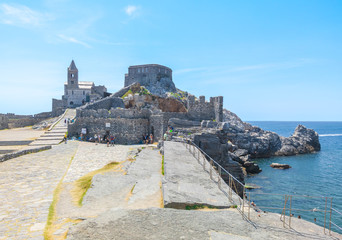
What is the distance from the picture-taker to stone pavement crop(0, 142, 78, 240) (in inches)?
268

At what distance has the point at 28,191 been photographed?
10.5 meters

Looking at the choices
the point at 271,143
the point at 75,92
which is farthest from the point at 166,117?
the point at 75,92

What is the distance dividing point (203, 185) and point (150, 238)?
437 cm

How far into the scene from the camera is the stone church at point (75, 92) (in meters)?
63.4

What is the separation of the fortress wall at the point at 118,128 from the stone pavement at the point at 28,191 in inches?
505

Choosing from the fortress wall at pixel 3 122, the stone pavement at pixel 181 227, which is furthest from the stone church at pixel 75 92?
the stone pavement at pixel 181 227

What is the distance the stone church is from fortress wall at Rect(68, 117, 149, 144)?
29.8 m

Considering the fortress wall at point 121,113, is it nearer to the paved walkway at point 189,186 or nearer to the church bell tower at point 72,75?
the paved walkway at point 189,186

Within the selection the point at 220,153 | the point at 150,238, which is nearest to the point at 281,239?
the point at 150,238

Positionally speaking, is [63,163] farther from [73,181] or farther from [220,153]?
[220,153]

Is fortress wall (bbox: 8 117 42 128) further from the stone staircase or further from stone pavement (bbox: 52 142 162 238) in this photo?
stone pavement (bbox: 52 142 162 238)

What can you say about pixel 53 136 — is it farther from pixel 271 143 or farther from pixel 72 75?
pixel 271 143

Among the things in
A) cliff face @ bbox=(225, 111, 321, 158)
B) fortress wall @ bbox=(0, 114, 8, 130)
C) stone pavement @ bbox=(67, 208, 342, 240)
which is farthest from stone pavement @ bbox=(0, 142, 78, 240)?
fortress wall @ bbox=(0, 114, 8, 130)

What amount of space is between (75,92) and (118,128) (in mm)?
39596
